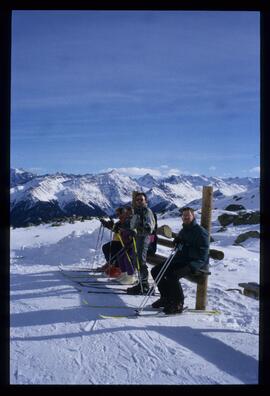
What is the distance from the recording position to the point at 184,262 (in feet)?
21.2

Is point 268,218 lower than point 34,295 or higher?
higher

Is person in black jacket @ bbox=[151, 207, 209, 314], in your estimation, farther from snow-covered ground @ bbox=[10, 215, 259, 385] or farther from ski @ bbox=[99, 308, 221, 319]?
snow-covered ground @ bbox=[10, 215, 259, 385]

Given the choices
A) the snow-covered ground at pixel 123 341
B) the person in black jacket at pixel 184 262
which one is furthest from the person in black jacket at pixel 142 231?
the person in black jacket at pixel 184 262

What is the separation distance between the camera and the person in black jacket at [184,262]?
625 centimetres

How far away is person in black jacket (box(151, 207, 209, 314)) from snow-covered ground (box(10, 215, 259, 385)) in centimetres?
26

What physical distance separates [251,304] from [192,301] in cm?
96

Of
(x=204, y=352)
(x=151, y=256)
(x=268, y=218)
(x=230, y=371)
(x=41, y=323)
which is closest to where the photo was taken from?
(x=268, y=218)

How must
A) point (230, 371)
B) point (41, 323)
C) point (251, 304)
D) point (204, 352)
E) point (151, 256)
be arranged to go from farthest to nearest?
point (151, 256) < point (251, 304) < point (41, 323) < point (204, 352) < point (230, 371)

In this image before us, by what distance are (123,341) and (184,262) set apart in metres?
1.77

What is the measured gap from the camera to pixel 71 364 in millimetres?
4348
